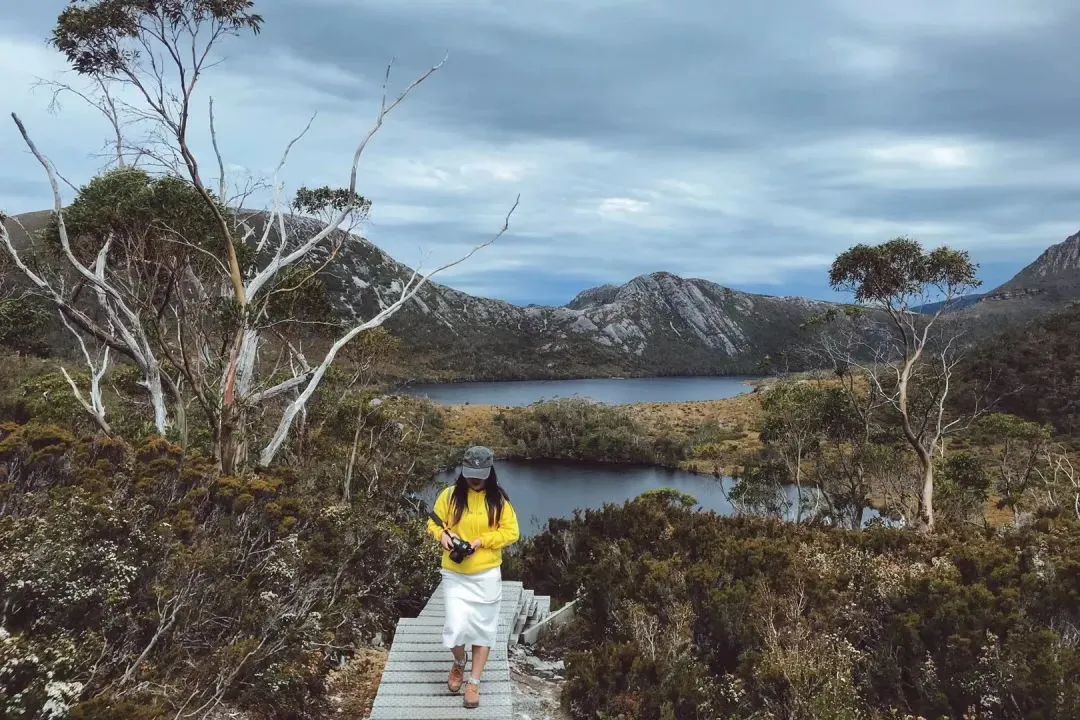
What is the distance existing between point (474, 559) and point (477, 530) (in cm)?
18

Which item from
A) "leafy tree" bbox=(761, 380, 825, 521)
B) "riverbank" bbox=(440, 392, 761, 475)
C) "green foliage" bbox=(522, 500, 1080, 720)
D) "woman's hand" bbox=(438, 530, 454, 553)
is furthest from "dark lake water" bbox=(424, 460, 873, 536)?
"woman's hand" bbox=(438, 530, 454, 553)

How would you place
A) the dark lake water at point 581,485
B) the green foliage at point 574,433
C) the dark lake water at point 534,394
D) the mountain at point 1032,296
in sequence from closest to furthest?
the dark lake water at point 581,485 → the green foliage at point 574,433 → the dark lake water at point 534,394 → the mountain at point 1032,296

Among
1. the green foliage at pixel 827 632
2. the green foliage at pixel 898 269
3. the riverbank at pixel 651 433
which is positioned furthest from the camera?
the riverbank at pixel 651 433

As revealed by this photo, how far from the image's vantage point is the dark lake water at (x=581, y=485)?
114 ft

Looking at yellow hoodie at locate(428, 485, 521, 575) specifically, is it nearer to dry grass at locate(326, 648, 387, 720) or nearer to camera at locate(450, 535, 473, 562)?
→ camera at locate(450, 535, 473, 562)

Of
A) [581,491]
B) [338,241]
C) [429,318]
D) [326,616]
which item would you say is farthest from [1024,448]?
[429,318]

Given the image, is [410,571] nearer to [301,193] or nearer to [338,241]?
[338,241]

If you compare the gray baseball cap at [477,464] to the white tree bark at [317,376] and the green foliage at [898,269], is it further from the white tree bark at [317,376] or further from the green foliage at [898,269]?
the green foliage at [898,269]

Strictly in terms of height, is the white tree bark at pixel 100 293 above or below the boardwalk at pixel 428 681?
above

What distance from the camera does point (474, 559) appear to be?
4410mm

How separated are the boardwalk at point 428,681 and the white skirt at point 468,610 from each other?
0.38 meters

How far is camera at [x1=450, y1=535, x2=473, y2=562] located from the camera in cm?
433

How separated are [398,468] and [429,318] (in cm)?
14213

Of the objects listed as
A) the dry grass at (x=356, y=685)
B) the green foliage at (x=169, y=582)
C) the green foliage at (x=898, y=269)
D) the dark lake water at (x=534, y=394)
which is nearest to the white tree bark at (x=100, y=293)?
the green foliage at (x=169, y=582)
